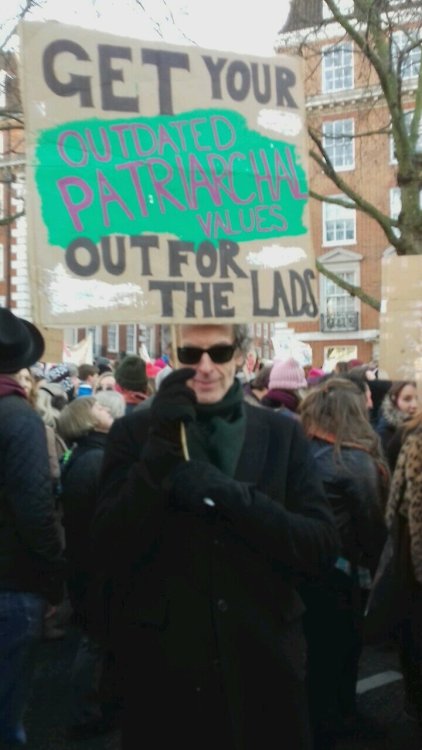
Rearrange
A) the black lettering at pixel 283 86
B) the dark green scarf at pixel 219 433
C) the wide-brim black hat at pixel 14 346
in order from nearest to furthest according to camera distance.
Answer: the dark green scarf at pixel 219 433 → the black lettering at pixel 283 86 → the wide-brim black hat at pixel 14 346

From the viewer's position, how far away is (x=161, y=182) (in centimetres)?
316

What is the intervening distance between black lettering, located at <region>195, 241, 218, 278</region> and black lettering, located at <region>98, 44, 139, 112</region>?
53 cm

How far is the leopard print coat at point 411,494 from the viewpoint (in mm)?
3275

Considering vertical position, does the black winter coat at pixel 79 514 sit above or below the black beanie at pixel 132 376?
Answer: below

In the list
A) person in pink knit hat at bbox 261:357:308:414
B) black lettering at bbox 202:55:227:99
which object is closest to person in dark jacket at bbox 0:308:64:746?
black lettering at bbox 202:55:227:99

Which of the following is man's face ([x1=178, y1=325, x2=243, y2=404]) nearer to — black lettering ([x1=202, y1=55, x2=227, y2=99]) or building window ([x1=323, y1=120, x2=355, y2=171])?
black lettering ([x1=202, y1=55, x2=227, y2=99])

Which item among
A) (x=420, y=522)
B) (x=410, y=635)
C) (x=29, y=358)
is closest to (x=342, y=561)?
(x=410, y=635)

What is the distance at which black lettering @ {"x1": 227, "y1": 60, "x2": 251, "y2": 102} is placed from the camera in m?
3.29

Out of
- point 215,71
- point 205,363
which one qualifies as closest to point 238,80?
point 215,71

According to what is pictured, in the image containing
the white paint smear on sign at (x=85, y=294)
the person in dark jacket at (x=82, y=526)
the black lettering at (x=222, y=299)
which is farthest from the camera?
the person in dark jacket at (x=82, y=526)

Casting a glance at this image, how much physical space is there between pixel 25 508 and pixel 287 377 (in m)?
3.17

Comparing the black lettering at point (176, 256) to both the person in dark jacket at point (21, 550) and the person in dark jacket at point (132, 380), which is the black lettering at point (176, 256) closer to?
the person in dark jacket at point (21, 550)

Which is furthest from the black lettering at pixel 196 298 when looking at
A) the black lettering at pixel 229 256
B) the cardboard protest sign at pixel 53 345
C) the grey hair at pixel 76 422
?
the grey hair at pixel 76 422

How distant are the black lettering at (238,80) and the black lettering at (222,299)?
2.31ft
